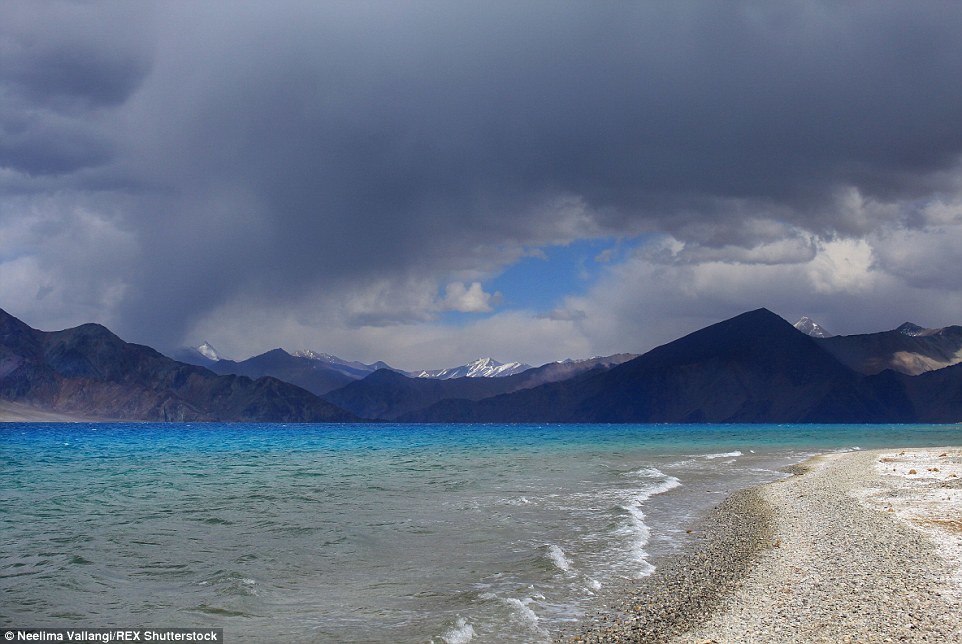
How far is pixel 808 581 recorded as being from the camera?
1387cm

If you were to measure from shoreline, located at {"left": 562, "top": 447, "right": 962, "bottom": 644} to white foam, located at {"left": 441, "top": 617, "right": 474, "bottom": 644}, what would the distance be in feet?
5.61

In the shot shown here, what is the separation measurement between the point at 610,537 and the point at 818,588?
842 centimetres

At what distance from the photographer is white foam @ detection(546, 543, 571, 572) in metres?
17.3

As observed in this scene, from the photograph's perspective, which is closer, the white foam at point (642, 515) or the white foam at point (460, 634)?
the white foam at point (460, 634)

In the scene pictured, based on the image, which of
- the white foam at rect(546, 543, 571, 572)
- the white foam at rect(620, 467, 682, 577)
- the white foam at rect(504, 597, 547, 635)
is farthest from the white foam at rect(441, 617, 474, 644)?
the white foam at rect(620, 467, 682, 577)

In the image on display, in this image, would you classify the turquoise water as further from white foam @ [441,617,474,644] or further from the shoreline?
the shoreline

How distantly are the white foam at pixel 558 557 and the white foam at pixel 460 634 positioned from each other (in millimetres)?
5011

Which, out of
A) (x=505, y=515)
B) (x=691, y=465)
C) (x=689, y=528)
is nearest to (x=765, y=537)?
(x=689, y=528)

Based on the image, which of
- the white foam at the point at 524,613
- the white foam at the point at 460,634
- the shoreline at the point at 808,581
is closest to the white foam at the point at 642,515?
the shoreline at the point at 808,581

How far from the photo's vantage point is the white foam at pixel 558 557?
17.3m

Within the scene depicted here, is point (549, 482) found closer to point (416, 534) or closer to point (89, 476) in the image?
point (416, 534)

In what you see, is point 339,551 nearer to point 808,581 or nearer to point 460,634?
point 460,634

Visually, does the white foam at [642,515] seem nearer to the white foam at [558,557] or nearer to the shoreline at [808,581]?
the shoreline at [808,581]

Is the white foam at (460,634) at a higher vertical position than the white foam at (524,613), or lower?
higher
